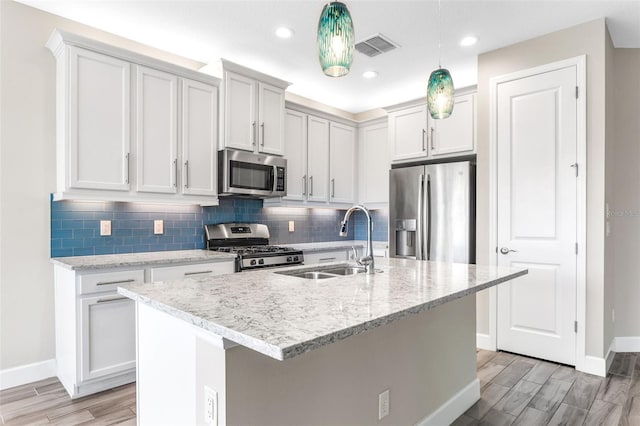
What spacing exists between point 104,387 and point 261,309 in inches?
82.8

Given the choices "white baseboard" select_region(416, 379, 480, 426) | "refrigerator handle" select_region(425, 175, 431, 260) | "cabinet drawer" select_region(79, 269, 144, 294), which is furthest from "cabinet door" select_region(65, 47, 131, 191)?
"refrigerator handle" select_region(425, 175, 431, 260)

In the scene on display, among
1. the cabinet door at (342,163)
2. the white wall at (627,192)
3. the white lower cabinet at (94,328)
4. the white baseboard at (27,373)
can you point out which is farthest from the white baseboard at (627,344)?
the white baseboard at (27,373)

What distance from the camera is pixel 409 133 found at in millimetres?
4215

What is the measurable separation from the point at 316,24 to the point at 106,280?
7.98 ft

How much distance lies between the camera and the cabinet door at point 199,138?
3.23m

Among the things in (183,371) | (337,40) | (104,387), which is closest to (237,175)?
(104,387)

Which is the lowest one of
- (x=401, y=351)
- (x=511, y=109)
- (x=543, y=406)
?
(x=543, y=406)

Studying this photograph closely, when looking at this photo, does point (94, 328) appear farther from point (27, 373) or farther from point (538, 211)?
point (538, 211)

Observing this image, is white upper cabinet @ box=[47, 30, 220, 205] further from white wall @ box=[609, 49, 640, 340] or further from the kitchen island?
white wall @ box=[609, 49, 640, 340]

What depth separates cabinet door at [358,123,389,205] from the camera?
4.75 metres

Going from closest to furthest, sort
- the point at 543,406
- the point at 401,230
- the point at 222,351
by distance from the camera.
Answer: the point at 222,351 < the point at 543,406 < the point at 401,230

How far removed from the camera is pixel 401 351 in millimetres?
1833

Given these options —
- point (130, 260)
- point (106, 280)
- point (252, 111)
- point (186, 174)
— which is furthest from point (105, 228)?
point (252, 111)

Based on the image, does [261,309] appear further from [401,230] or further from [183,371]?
[401,230]
